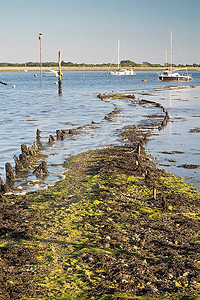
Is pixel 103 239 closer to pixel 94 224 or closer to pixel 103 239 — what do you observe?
pixel 103 239

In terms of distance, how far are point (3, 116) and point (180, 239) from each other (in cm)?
3132

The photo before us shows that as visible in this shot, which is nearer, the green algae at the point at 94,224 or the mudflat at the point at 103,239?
the mudflat at the point at 103,239

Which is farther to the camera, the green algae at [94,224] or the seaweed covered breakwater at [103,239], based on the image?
the green algae at [94,224]

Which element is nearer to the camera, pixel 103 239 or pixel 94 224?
pixel 103 239

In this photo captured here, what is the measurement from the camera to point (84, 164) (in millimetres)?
15906

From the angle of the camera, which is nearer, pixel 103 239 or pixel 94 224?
pixel 103 239

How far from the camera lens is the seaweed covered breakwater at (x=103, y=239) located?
22.3 ft

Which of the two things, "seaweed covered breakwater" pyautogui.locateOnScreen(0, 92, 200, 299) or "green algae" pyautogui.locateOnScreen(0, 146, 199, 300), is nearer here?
"seaweed covered breakwater" pyautogui.locateOnScreen(0, 92, 200, 299)

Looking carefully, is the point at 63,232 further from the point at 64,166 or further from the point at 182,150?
the point at 182,150

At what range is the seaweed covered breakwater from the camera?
6797 millimetres

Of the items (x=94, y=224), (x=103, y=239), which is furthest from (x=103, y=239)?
(x=94, y=224)

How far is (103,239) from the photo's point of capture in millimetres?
8578

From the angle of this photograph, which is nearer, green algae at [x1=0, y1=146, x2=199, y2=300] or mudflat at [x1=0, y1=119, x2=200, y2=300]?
mudflat at [x1=0, y1=119, x2=200, y2=300]

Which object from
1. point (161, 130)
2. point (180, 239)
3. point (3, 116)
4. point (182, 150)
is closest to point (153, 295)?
point (180, 239)
